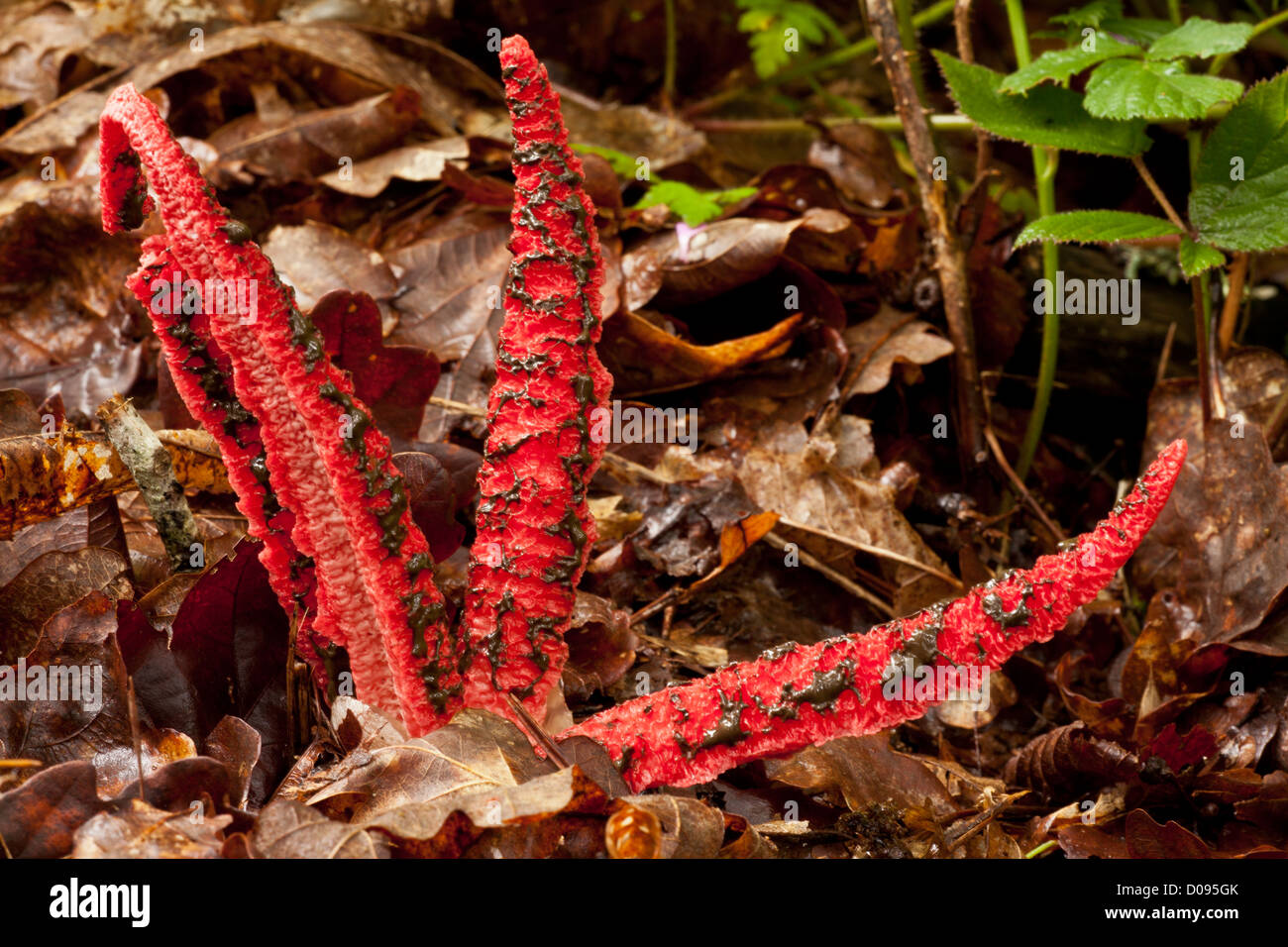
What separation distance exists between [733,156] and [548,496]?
3.19 m

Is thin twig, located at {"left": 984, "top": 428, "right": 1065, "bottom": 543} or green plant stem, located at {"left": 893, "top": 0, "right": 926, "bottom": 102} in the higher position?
green plant stem, located at {"left": 893, "top": 0, "right": 926, "bottom": 102}

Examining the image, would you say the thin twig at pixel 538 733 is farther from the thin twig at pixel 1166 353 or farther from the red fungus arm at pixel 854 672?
the thin twig at pixel 1166 353

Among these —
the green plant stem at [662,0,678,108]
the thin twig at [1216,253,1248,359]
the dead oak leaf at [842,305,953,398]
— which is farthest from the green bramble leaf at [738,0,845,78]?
the thin twig at [1216,253,1248,359]

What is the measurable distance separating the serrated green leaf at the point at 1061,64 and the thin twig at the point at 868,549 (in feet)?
4.00

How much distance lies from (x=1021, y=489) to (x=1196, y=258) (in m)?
0.86

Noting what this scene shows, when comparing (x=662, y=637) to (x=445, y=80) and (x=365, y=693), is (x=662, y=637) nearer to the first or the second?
(x=365, y=693)

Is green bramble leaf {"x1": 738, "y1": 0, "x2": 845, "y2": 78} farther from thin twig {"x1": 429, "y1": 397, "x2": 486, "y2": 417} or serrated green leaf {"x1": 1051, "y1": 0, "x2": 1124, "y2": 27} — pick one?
thin twig {"x1": 429, "y1": 397, "x2": 486, "y2": 417}

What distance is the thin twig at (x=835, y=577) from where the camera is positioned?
9.12 feet

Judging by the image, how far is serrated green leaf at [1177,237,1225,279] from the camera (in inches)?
101

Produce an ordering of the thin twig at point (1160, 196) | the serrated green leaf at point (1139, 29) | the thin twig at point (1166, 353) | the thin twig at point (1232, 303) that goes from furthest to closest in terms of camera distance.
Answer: the thin twig at point (1166, 353) < the thin twig at point (1232, 303) < the serrated green leaf at point (1139, 29) < the thin twig at point (1160, 196)

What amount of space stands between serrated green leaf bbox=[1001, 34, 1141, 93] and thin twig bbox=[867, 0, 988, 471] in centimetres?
41

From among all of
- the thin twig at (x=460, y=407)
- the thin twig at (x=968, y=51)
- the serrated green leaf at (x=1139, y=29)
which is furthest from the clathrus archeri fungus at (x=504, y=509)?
the serrated green leaf at (x=1139, y=29)

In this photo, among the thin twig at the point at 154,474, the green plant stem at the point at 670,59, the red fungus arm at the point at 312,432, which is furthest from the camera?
the green plant stem at the point at 670,59
